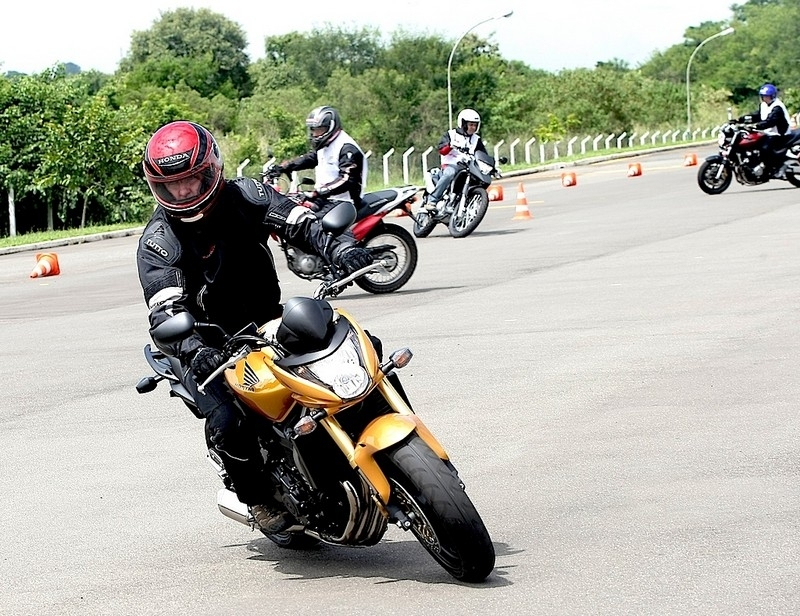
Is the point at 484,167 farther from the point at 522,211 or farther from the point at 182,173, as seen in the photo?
the point at 182,173

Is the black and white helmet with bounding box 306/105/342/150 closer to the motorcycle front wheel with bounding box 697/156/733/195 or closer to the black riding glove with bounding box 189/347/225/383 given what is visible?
the black riding glove with bounding box 189/347/225/383

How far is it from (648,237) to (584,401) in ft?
38.4

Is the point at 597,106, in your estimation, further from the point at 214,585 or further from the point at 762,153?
the point at 214,585

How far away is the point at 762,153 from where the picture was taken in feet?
87.6

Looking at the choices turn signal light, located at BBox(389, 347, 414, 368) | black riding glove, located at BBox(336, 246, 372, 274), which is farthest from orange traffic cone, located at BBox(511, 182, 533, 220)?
turn signal light, located at BBox(389, 347, 414, 368)

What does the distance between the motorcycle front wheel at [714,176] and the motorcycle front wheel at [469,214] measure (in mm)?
6406

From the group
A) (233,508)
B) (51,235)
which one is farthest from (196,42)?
(233,508)

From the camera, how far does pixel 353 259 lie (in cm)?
547

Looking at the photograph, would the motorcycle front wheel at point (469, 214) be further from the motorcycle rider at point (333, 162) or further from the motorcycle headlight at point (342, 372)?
the motorcycle headlight at point (342, 372)

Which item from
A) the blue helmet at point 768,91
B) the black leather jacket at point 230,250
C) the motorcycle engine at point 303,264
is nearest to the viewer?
the black leather jacket at point 230,250

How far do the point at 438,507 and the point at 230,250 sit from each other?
4.88ft

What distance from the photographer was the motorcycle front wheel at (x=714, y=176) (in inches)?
1070

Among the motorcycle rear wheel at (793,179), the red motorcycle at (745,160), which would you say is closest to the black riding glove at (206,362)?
the red motorcycle at (745,160)

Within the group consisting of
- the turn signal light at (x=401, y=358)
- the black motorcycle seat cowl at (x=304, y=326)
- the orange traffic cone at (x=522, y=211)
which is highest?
the black motorcycle seat cowl at (x=304, y=326)
